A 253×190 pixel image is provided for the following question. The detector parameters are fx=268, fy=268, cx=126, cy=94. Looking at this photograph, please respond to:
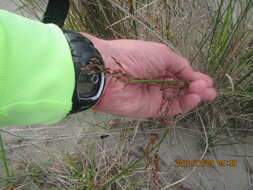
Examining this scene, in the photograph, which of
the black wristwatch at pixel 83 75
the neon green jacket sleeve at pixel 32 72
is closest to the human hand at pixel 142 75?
the black wristwatch at pixel 83 75

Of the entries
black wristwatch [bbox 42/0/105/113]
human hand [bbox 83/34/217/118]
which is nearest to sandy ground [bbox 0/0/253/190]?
human hand [bbox 83/34/217/118]

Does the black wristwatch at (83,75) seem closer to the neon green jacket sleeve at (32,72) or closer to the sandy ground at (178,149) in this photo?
the neon green jacket sleeve at (32,72)

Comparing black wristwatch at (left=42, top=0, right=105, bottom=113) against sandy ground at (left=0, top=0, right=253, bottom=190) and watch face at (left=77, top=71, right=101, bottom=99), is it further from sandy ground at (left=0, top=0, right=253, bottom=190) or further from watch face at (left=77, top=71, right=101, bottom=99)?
sandy ground at (left=0, top=0, right=253, bottom=190)

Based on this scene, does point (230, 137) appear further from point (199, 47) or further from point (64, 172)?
point (64, 172)

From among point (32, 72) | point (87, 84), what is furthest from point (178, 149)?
point (32, 72)

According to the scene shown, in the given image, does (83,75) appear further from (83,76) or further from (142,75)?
(142,75)
